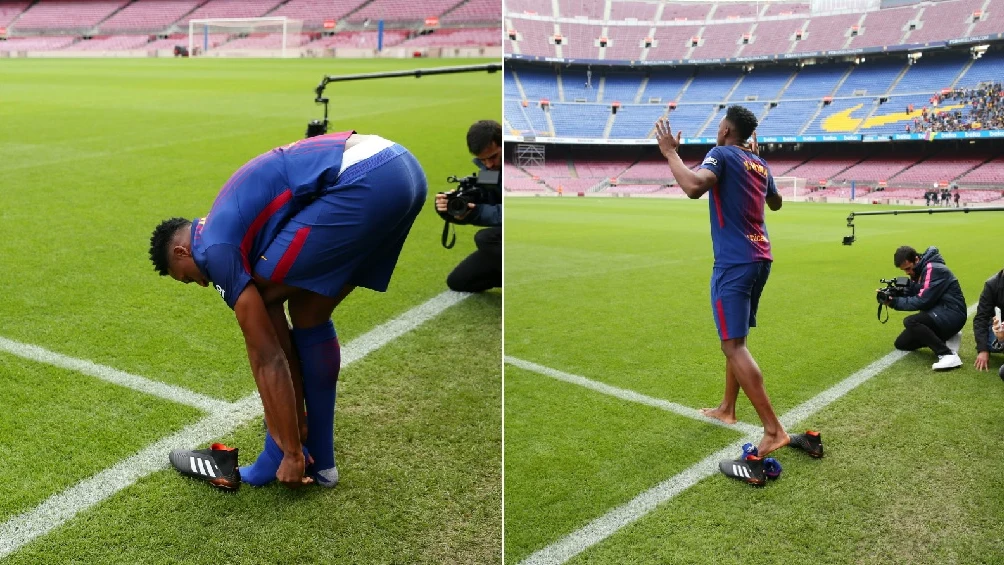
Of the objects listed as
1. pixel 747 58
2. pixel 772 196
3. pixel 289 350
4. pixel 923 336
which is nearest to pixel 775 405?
pixel 923 336

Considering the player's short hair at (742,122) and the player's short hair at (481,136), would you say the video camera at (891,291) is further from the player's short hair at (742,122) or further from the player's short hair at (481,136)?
the player's short hair at (481,136)

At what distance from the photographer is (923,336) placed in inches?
67.0

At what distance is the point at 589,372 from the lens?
2.01 meters

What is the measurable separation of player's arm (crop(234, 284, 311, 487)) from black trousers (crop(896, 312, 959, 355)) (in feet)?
4.88

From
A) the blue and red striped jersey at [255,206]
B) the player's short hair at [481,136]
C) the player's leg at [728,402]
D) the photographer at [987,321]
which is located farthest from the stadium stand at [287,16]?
the photographer at [987,321]

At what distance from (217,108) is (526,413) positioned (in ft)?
35.0

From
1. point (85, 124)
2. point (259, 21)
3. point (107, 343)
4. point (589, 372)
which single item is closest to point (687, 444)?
point (589, 372)

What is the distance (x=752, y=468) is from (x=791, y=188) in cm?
60

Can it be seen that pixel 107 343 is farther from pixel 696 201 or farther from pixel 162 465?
pixel 696 201

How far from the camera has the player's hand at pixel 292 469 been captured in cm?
221

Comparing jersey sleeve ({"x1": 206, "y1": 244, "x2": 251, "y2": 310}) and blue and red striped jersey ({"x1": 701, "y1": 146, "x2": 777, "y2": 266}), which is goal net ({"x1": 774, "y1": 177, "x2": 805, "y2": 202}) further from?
jersey sleeve ({"x1": 206, "y1": 244, "x2": 251, "y2": 310})

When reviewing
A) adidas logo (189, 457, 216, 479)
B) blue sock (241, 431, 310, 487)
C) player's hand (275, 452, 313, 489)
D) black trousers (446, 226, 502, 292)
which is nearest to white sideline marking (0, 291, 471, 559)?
adidas logo (189, 457, 216, 479)

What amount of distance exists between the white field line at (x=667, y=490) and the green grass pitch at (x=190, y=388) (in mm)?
572

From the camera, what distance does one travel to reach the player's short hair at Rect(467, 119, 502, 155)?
122 inches
